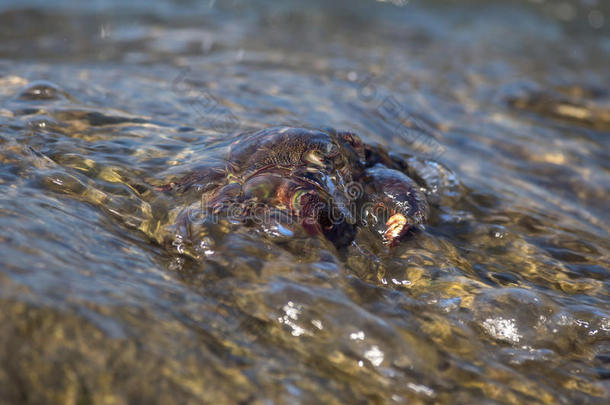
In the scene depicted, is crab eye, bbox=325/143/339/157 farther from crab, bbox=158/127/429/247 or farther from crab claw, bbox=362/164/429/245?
crab claw, bbox=362/164/429/245

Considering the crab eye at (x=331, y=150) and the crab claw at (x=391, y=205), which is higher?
the crab eye at (x=331, y=150)

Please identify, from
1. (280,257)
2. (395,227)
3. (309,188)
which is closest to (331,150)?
(309,188)

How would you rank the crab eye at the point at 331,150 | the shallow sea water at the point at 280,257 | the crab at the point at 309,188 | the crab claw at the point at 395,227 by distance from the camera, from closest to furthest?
the shallow sea water at the point at 280,257 < the crab at the point at 309,188 < the crab claw at the point at 395,227 < the crab eye at the point at 331,150

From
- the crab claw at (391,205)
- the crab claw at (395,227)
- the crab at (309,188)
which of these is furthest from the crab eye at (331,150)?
the crab claw at (395,227)

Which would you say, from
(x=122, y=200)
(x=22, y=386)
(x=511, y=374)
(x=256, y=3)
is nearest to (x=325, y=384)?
(x=511, y=374)

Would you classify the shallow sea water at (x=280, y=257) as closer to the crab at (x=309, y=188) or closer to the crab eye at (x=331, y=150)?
the crab at (x=309, y=188)

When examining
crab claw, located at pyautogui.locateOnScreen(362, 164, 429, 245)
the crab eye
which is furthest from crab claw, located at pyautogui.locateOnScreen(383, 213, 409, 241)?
the crab eye

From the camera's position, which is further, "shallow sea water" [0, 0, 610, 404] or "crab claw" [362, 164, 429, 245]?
"crab claw" [362, 164, 429, 245]

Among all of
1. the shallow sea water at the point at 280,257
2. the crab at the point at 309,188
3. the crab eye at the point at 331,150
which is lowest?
the shallow sea water at the point at 280,257
